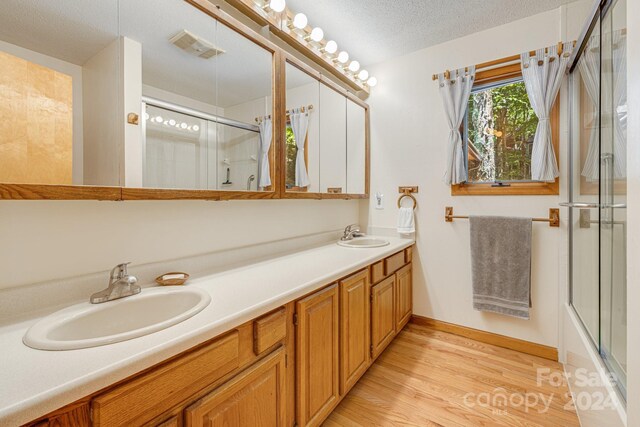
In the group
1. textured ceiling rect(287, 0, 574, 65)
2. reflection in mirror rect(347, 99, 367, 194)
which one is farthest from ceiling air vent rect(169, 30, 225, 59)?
reflection in mirror rect(347, 99, 367, 194)

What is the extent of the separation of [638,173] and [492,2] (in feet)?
5.48

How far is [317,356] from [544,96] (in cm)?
215

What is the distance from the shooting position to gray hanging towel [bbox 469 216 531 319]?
6.36 ft

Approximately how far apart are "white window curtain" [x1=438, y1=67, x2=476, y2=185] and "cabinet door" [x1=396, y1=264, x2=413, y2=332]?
32.0 inches

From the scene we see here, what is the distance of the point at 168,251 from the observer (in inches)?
49.6

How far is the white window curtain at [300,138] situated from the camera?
1.82 meters

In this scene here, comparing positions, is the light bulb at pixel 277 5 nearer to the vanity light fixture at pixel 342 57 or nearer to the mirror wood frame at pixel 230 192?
the mirror wood frame at pixel 230 192

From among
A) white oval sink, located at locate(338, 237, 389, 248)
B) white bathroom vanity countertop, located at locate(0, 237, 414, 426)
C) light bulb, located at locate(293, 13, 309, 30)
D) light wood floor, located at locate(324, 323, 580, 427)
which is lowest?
light wood floor, located at locate(324, 323, 580, 427)

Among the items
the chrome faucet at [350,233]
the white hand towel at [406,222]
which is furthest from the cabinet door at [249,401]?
the white hand towel at [406,222]

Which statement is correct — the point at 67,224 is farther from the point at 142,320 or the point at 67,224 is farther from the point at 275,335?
the point at 275,335

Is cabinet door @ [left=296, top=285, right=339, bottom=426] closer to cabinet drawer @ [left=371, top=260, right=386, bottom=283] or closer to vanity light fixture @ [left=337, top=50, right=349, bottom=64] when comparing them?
cabinet drawer @ [left=371, top=260, right=386, bottom=283]

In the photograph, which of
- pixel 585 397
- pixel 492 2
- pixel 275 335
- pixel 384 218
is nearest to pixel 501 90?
pixel 492 2

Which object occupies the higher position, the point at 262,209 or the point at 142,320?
the point at 262,209

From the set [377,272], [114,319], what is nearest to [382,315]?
[377,272]
